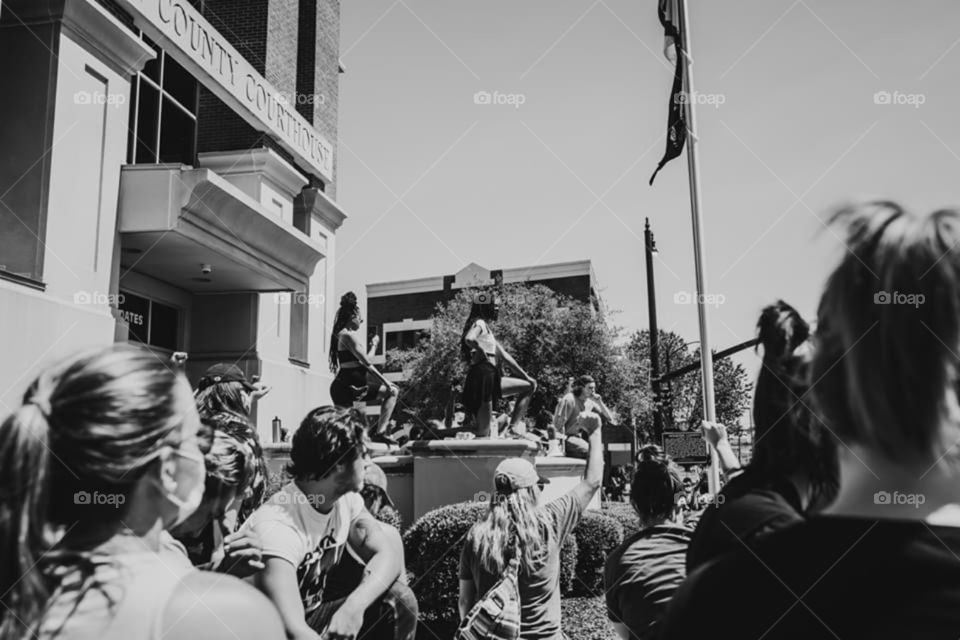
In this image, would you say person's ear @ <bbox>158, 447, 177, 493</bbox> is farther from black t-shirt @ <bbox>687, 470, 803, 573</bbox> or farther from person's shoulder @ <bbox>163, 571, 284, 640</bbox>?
black t-shirt @ <bbox>687, 470, 803, 573</bbox>

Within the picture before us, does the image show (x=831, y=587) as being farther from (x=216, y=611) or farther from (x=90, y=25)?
(x=90, y=25)

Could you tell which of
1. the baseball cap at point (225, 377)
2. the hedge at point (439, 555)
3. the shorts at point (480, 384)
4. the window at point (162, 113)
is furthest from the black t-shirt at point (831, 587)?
the window at point (162, 113)

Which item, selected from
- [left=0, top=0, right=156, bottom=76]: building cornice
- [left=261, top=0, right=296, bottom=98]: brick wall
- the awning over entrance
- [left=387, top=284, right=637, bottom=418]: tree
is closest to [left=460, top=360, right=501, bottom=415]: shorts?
the awning over entrance

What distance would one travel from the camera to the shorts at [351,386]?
8.83m

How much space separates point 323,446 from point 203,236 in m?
9.59

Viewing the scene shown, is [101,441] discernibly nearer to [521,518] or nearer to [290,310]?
[521,518]

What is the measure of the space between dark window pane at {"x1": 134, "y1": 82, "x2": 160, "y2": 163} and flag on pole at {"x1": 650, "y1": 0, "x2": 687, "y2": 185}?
9233 mm

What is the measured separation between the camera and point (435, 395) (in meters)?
38.0

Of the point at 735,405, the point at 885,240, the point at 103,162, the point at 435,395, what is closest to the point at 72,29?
the point at 103,162

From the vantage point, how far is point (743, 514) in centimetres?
157

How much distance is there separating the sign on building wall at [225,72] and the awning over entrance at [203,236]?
2436mm

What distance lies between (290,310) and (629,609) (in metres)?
14.6

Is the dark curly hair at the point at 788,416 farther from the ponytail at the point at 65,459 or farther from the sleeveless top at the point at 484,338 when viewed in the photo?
the sleeveless top at the point at 484,338

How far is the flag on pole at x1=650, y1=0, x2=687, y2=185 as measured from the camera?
7.61 m
